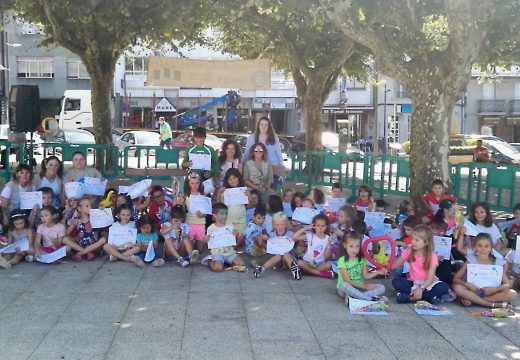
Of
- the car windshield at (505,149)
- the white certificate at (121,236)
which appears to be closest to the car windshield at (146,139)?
the car windshield at (505,149)

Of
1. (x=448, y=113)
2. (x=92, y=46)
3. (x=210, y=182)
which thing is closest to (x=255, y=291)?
(x=210, y=182)

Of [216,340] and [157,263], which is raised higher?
[157,263]

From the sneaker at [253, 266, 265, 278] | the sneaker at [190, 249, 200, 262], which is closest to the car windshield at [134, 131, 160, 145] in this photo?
the sneaker at [190, 249, 200, 262]

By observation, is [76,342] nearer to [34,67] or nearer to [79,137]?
[79,137]

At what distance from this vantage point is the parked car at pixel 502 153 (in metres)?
24.0

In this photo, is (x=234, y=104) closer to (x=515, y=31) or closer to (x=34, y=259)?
(x=515, y=31)

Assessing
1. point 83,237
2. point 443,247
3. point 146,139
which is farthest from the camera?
point 146,139

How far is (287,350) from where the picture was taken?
205 inches

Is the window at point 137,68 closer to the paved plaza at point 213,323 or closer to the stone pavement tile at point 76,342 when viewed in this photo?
the paved plaza at point 213,323

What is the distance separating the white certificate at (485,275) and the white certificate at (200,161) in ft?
15.2

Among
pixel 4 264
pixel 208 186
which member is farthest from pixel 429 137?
pixel 4 264

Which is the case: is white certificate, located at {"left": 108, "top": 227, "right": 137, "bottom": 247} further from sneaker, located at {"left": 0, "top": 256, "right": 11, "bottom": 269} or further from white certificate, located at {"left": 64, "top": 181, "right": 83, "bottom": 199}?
sneaker, located at {"left": 0, "top": 256, "right": 11, "bottom": 269}

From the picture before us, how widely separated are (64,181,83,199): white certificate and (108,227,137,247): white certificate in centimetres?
113

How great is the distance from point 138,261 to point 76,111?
32031 mm
